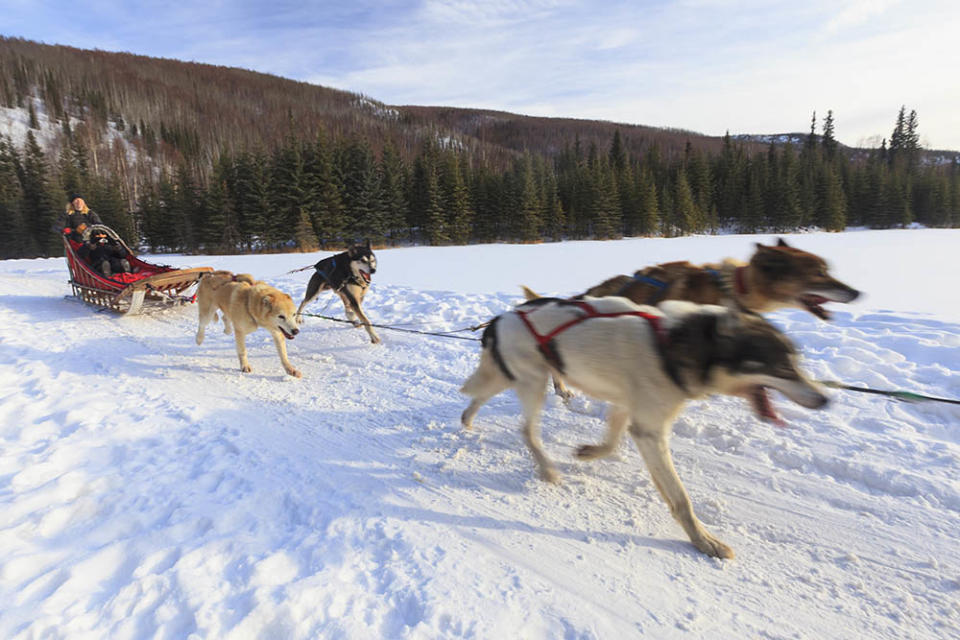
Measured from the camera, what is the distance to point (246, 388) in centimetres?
520

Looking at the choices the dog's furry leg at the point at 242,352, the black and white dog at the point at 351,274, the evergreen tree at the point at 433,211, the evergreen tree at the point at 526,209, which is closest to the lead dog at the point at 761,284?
the dog's furry leg at the point at 242,352

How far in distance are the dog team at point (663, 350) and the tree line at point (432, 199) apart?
35.2m

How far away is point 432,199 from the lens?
4319cm

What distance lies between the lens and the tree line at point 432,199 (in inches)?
1531

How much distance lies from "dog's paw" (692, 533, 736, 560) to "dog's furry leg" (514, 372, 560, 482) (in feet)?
3.30

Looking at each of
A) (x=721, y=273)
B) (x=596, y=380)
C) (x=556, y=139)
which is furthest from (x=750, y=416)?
(x=556, y=139)

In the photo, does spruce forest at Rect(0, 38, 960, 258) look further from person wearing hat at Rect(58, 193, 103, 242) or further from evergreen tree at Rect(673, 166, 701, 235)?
person wearing hat at Rect(58, 193, 103, 242)

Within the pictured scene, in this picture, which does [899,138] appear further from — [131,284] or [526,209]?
[131,284]

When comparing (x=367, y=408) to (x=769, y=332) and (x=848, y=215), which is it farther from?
(x=848, y=215)

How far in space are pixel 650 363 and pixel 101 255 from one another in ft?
38.5

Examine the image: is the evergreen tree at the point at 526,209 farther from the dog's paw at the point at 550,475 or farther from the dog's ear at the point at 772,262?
the dog's paw at the point at 550,475

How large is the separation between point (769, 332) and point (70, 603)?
144 inches

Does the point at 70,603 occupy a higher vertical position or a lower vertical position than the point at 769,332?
lower

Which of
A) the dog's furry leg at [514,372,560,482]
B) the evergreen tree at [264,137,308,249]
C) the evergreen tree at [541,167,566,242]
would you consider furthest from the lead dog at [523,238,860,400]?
the evergreen tree at [541,167,566,242]
